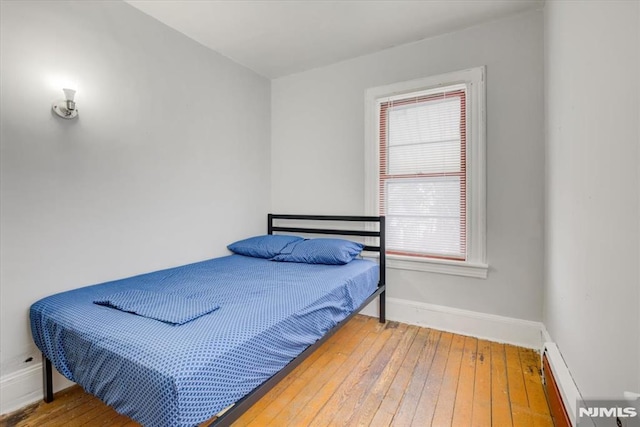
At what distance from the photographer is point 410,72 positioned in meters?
2.72

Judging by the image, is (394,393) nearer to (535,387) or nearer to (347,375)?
(347,375)

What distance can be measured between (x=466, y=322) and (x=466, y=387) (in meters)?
0.80

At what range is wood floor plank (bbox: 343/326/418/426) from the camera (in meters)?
1.55

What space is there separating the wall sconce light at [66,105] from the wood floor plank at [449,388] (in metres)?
2.64

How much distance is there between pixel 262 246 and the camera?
2.80 m

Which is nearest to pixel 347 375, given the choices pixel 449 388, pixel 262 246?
pixel 449 388

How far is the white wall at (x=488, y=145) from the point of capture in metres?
2.26

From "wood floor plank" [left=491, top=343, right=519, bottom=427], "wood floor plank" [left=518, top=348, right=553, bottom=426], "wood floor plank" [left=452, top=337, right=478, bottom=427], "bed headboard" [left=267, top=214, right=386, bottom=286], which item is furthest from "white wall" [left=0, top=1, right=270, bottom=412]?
"wood floor plank" [left=518, top=348, right=553, bottom=426]

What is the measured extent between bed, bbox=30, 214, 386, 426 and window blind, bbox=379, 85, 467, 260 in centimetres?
84

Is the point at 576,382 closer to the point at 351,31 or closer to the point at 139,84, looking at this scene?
the point at 351,31

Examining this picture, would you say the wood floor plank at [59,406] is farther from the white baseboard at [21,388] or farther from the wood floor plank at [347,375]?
the wood floor plank at [347,375]

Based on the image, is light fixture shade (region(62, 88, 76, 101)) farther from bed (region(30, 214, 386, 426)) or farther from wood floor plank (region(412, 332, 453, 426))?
wood floor plank (region(412, 332, 453, 426))

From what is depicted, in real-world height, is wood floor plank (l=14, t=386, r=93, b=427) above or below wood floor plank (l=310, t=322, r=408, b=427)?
below

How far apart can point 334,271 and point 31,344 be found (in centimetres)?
185
